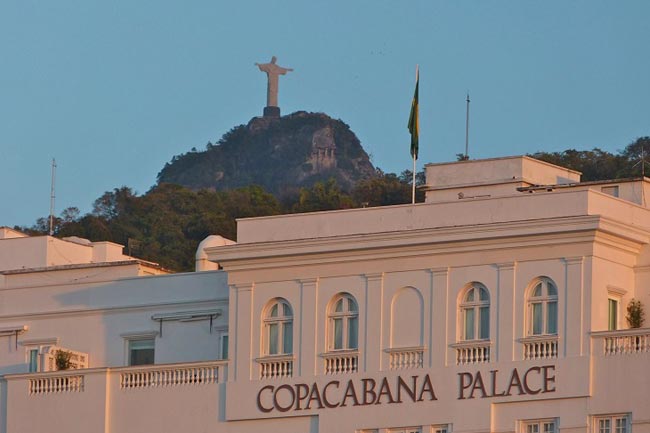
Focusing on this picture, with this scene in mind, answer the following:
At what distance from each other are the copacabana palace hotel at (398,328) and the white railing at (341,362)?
34 millimetres

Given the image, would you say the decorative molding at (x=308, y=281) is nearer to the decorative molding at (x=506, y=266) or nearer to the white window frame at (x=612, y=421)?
the decorative molding at (x=506, y=266)

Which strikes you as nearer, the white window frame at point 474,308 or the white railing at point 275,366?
the white window frame at point 474,308

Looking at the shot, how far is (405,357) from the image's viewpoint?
56688mm

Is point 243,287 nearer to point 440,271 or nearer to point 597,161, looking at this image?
point 440,271

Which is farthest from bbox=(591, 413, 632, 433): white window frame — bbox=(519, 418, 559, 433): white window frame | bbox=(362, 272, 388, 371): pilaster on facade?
bbox=(362, 272, 388, 371): pilaster on facade

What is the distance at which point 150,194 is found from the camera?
4877 inches

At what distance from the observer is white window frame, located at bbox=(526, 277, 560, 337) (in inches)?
2170

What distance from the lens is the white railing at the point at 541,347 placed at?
180 feet

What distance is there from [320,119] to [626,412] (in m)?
135

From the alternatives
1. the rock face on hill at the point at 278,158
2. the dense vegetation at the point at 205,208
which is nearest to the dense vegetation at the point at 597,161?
the dense vegetation at the point at 205,208

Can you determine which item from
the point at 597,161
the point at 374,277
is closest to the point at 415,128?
the point at 374,277

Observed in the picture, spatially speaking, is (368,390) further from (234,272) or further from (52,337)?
(52,337)

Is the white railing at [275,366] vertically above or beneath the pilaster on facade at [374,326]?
beneath

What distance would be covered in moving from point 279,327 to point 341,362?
80.2 inches
